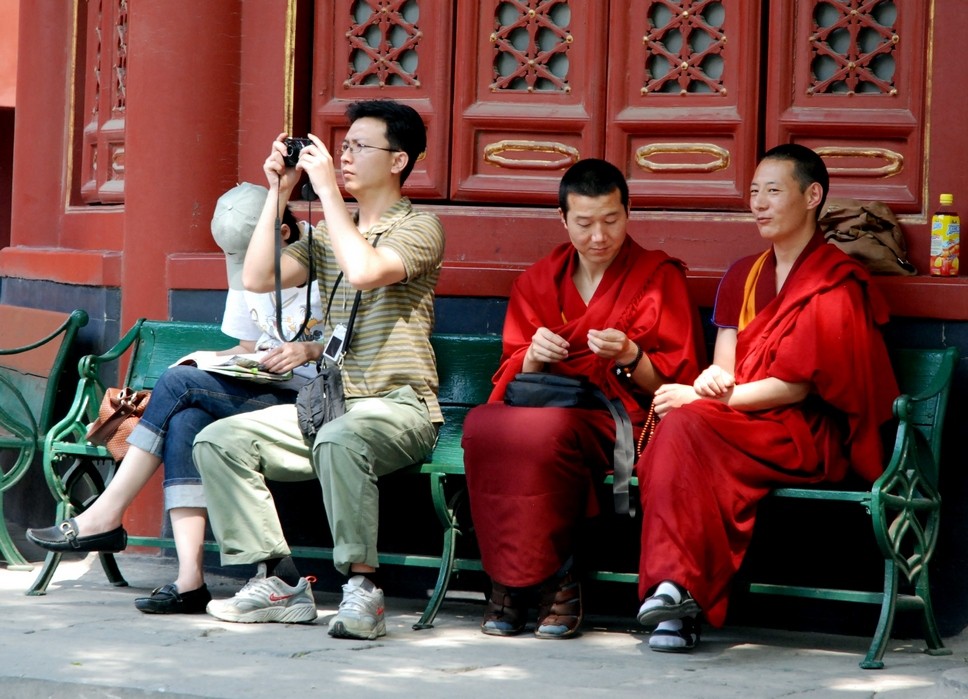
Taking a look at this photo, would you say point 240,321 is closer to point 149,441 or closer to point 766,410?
point 149,441

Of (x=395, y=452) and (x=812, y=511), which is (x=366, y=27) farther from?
(x=812, y=511)

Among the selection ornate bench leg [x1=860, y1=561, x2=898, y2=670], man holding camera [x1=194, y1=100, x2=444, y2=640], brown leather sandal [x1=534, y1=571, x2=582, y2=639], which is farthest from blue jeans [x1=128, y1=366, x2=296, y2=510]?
ornate bench leg [x1=860, y1=561, x2=898, y2=670]

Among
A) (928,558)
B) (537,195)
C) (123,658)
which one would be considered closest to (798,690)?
(928,558)

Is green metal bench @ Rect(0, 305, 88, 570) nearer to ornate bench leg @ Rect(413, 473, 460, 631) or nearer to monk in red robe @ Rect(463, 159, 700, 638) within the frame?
ornate bench leg @ Rect(413, 473, 460, 631)

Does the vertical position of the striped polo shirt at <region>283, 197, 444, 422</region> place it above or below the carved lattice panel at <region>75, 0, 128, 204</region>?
below

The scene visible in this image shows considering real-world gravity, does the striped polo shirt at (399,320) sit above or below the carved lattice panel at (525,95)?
below

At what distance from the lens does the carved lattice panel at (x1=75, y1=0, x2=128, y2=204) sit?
6.77 metres

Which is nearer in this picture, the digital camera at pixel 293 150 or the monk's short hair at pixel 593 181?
the monk's short hair at pixel 593 181

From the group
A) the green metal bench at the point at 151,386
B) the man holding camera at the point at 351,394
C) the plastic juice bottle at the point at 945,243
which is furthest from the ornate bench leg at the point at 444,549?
the plastic juice bottle at the point at 945,243

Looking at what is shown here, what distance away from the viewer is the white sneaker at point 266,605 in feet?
16.1

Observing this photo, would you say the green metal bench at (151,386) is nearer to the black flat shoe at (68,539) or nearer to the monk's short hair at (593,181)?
the black flat shoe at (68,539)

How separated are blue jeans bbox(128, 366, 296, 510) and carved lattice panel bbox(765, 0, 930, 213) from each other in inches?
83.7

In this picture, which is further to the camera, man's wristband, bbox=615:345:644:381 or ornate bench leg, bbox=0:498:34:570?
ornate bench leg, bbox=0:498:34:570

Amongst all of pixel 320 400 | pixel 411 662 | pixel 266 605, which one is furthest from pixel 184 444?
pixel 411 662
